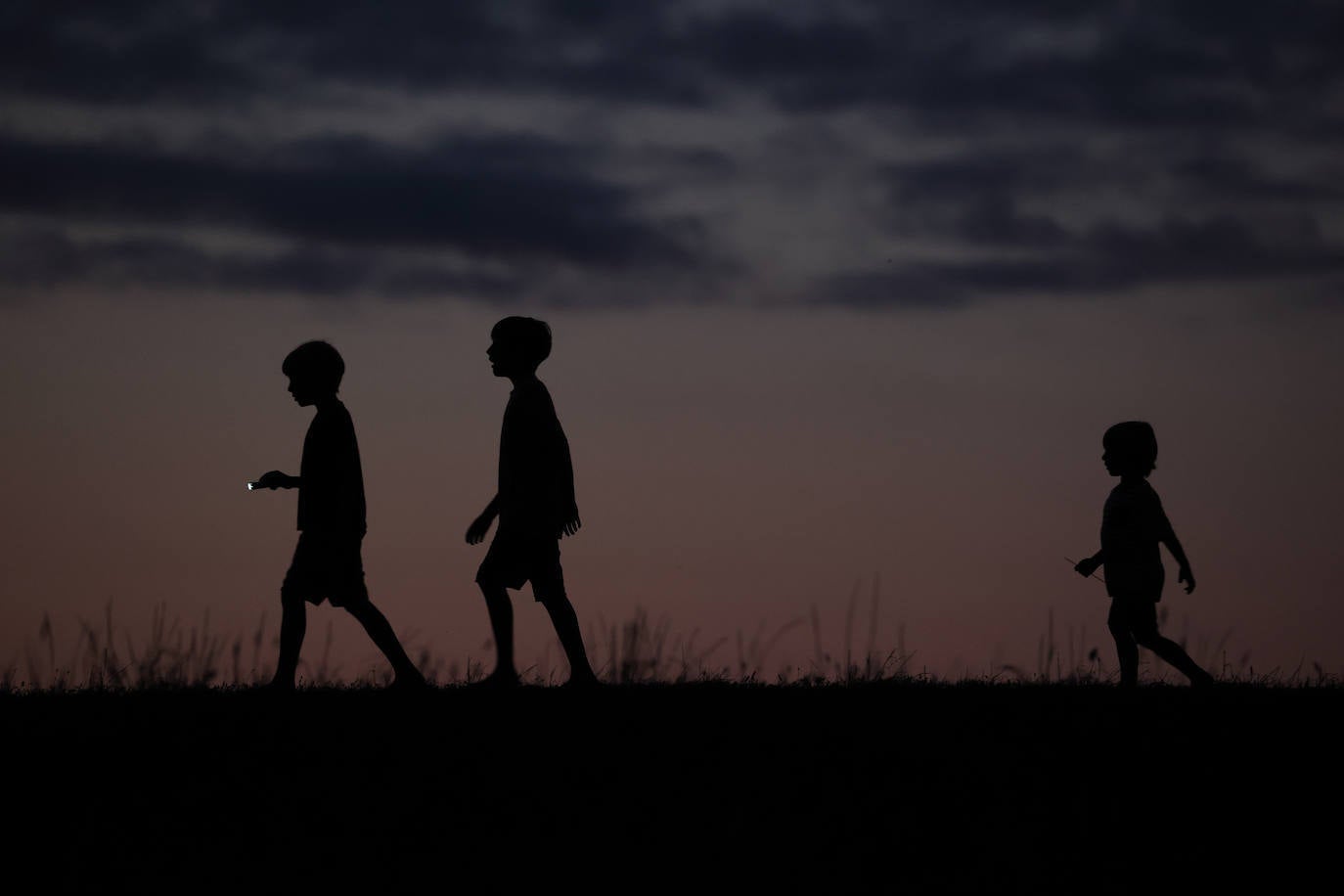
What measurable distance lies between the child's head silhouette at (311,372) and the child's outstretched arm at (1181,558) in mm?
5976

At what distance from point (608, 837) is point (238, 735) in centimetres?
265

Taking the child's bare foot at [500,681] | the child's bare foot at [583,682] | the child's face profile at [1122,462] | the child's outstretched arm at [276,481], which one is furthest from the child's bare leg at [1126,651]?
the child's outstretched arm at [276,481]

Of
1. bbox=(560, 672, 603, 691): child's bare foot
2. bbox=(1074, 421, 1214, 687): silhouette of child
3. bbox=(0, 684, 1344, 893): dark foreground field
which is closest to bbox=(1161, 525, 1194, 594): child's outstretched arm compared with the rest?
bbox=(1074, 421, 1214, 687): silhouette of child

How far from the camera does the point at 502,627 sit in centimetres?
1075

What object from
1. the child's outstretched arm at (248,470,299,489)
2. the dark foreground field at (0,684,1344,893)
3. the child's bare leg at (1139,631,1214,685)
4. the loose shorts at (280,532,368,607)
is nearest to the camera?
the dark foreground field at (0,684,1344,893)

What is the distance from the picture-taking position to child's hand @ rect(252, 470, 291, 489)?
10398 millimetres

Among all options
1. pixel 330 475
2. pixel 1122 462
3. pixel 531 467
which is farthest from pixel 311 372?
pixel 1122 462

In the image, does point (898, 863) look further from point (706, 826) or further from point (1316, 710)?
point (1316, 710)

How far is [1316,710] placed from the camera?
10.2 metres

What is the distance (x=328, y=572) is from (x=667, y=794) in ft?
11.4

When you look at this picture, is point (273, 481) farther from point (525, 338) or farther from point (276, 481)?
point (525, 338)

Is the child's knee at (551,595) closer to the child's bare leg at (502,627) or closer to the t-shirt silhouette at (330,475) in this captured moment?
the child's bare leg at (502,627)

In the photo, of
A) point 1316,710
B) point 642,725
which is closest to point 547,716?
point 642,725

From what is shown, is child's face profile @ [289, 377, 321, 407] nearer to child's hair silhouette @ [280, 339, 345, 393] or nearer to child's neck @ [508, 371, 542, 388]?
child's hair silhouette @ [280, 339, 345, 393]
